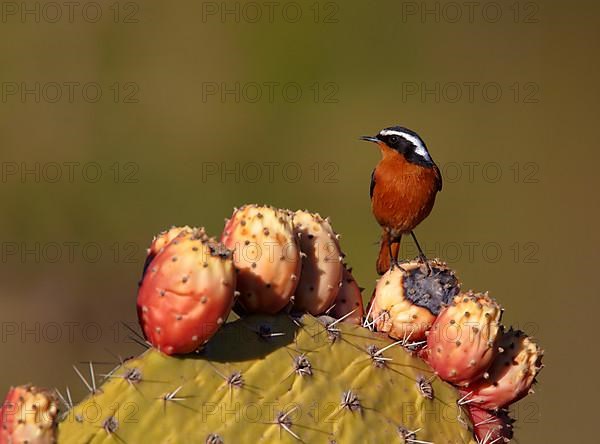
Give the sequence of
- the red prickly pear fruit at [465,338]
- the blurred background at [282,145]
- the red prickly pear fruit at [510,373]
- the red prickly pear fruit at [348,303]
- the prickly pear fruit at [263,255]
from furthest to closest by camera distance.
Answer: the blurred background at [282,145], the red prickly pear fruit at [348,303], the red prickly pear fruit at [510,373], the red prickly pear fruit at [465,338], the prickly pear fruit at [263,255]

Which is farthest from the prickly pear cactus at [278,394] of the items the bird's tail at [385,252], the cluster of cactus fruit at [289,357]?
the bird's tail at [385,252]

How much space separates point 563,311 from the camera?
1005cm

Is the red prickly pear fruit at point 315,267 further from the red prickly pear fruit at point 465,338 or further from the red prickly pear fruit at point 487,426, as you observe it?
the red prickly pear fruit at point 487,426

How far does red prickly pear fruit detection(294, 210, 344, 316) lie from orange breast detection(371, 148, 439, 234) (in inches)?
60.0

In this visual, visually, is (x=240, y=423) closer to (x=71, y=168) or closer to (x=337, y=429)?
(x=337, y=429)

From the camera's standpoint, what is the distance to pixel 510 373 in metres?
3.25

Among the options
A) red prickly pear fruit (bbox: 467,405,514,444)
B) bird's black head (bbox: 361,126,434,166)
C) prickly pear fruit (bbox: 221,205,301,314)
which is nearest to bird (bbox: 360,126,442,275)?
bird's black head (bbox: 361,126,434,166)

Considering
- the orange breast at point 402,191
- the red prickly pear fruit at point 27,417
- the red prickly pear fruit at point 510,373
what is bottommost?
the red prickly pear fruit at point 510,373

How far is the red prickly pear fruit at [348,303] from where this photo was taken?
342cm

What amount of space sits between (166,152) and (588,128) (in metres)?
4.60

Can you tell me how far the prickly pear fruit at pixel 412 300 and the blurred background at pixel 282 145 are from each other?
5307 millimetres

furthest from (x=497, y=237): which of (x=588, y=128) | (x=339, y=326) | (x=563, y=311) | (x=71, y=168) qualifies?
(x=339, y=326)

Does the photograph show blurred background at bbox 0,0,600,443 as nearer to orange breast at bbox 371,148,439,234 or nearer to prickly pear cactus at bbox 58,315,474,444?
orange breast at bbox 371,148,439,234

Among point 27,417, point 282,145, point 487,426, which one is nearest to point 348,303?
point 487,426
